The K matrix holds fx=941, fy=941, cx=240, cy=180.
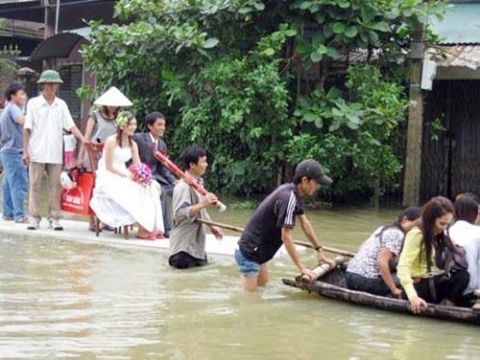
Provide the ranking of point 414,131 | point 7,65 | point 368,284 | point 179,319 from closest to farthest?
point 179,319, point 368,284, point 414,131, point 7,65

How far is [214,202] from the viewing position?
8.80 metres

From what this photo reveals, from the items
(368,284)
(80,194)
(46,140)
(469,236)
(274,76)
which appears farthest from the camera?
(274,76)

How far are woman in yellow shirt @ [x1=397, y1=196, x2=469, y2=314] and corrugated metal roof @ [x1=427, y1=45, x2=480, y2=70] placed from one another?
7341 mm

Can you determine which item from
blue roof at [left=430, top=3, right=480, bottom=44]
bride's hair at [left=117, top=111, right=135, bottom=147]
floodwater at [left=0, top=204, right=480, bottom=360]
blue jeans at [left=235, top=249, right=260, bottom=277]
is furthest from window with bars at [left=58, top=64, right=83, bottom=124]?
blue jeans at [left=235, top=249, right=260, bottom=277]

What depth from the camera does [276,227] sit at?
7910 mm

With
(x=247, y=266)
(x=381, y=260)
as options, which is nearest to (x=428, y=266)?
(x=381, y=260)

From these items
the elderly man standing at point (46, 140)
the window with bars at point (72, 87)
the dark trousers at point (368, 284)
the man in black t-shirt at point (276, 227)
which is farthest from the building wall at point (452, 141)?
the dark trousers at point (368, 284)

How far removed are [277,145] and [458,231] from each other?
7029mm

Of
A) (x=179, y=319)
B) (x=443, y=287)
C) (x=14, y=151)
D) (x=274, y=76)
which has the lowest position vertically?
(x=179, y=319)

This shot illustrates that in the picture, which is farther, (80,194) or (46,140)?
(80,194)

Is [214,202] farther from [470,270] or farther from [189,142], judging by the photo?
[189,142]

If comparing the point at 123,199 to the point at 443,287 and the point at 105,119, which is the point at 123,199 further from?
the point at 443,287

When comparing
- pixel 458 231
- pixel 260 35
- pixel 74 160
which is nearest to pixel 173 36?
pixel 260 35

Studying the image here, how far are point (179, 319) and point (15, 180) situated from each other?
5.22 m
